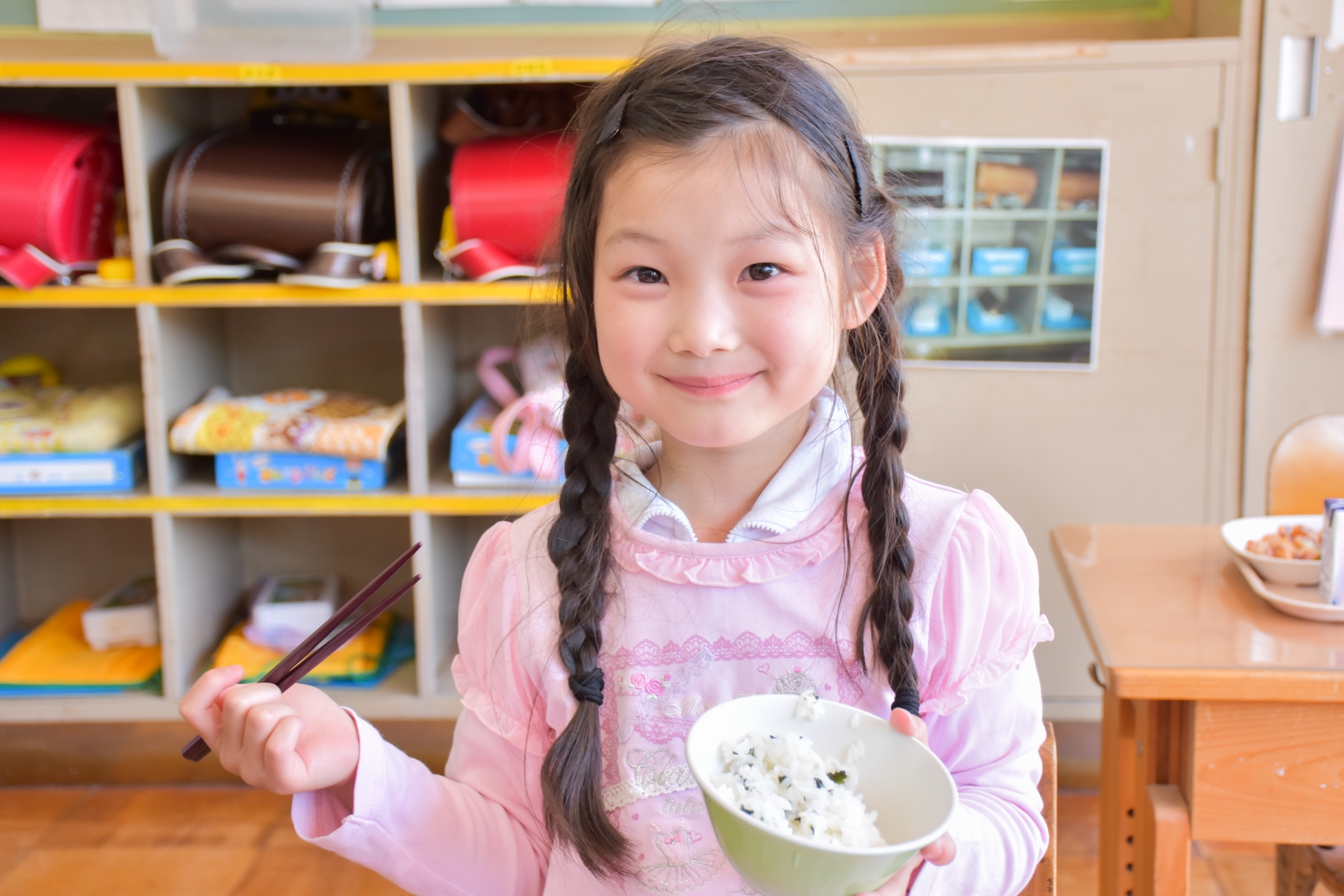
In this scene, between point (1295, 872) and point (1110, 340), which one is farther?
point (1110, 340)

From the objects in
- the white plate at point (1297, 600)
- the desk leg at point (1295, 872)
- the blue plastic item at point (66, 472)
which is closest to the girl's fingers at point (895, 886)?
the white plate at point (1297, 600)

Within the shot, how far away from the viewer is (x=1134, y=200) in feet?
6.30

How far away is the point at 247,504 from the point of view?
2072 millimetres

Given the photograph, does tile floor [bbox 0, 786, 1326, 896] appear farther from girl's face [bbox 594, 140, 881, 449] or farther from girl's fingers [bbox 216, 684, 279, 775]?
girl's face [bbox 594, 140, 881, 449]

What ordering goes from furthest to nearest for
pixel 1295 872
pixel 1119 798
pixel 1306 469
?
pixel 1306 469, pixel 1295 872, pixel 1119 798

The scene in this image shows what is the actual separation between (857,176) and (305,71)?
1466 mm

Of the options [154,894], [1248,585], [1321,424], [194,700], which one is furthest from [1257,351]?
[154,894]

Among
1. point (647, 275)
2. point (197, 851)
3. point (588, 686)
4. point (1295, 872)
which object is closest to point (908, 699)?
point (588, 686)

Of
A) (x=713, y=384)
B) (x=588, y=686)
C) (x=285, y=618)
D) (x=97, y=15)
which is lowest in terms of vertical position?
(x=285, y=618)

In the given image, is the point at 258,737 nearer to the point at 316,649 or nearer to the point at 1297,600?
the point at 316,649

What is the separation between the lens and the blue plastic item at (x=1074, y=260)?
1.95 m

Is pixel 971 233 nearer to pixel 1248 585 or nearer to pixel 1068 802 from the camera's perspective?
pixel 1248 585

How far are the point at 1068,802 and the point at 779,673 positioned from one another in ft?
5.16

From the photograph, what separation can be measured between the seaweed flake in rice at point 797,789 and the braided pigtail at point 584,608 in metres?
0.20
